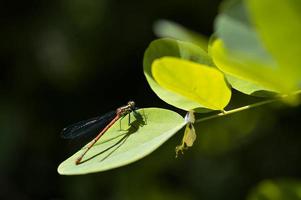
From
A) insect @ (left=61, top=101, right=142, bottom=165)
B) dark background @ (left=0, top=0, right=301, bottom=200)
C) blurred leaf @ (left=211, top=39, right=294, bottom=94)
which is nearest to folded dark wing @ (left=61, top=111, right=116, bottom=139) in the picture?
insect @ (left=61, top=101, right=142, bottom=165)

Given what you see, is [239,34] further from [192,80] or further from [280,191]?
[280,191]

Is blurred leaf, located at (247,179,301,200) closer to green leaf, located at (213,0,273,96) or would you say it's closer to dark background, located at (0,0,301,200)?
green leaf, located at (213,0,273,96)

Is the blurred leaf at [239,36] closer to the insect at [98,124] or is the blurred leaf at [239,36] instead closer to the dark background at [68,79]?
the insect at [98,124]

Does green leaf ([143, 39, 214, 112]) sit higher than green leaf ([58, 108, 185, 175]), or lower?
higher

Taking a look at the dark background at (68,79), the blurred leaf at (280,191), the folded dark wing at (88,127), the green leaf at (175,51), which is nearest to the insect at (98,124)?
the folded dark wing at (88,127)

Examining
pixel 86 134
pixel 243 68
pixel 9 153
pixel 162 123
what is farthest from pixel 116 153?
pixel 9 153

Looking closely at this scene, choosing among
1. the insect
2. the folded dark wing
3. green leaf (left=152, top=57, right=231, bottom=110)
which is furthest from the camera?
the folded dark wing

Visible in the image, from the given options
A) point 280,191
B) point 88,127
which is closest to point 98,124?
point 88,127
